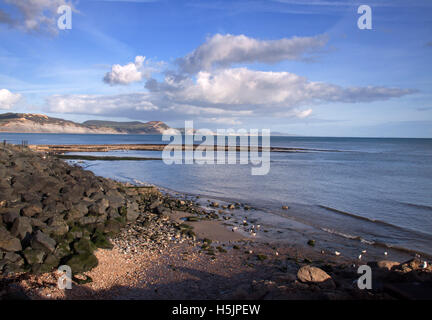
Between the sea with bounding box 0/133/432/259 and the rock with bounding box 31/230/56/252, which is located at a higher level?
the rock with bounding box 31/230/56/252

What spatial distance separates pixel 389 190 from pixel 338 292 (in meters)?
22.2

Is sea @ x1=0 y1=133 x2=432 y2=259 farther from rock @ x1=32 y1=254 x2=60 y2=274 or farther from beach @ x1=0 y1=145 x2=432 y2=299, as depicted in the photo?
rock @ x1=32 y1=254 x2=60 y2=274

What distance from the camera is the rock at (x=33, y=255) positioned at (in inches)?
324

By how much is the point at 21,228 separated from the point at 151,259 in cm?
423

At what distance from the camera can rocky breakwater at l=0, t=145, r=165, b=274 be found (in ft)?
27.7

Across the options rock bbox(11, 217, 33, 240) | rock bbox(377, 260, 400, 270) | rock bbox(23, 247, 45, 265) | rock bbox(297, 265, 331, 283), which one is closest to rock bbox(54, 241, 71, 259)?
rock bbox(23, 247, 45, 265)

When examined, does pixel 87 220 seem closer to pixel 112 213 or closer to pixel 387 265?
pixel 112 213

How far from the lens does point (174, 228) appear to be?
13.5 meters

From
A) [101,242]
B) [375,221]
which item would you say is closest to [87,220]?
[101,242]

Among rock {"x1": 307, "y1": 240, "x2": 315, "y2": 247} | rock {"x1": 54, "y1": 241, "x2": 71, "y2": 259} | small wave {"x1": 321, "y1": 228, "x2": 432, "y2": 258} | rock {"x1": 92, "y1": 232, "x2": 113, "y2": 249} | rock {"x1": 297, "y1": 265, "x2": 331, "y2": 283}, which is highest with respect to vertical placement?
rock {"x1": 297, "y1": 265, "x2": 331, "y2": 283}

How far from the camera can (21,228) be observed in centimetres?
934

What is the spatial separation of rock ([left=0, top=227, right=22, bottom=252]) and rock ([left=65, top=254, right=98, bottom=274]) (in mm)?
1690
